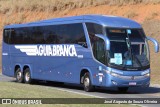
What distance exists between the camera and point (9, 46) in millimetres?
29766

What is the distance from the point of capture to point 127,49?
21.5 m

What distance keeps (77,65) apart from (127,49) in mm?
3049

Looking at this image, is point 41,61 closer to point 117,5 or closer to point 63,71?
point 63,71

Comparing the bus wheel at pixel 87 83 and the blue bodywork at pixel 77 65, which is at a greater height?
the blue bodywork at pixel 77 65

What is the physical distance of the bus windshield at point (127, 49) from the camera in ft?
69.5

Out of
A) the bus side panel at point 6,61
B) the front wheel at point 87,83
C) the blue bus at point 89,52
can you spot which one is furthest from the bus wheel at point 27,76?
the front wheel at point 87,83

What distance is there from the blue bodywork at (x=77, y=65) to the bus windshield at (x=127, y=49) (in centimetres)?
30

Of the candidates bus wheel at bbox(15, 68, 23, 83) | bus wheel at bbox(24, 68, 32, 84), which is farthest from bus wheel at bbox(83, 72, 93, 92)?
bus wheel at bbox(15, 68, 23, 83)

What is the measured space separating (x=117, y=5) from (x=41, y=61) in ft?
74.7

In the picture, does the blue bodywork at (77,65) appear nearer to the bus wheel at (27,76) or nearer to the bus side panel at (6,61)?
the bus side panel at (6,61)

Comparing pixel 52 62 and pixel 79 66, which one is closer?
pixel 79 66

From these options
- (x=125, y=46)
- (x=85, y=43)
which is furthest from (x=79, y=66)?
(x=125, y=46)

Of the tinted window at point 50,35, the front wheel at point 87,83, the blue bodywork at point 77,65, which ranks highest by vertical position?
the tinted window at point 50,35

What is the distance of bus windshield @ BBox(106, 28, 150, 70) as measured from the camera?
21188 millimetres
